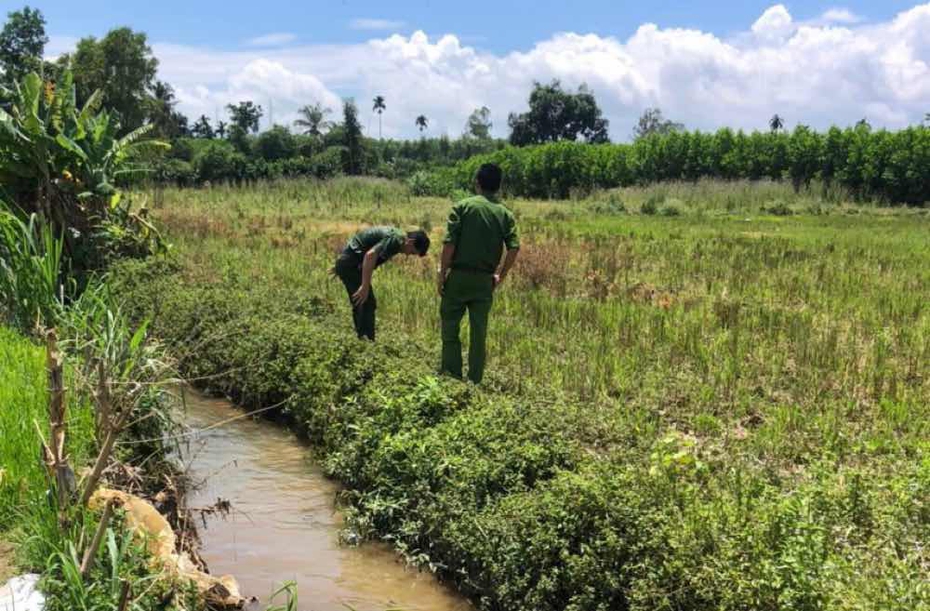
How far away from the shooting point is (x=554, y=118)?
70312 mm

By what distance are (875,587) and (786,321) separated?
18.3 ft

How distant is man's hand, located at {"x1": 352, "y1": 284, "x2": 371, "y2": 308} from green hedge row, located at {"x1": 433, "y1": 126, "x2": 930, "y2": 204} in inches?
1009

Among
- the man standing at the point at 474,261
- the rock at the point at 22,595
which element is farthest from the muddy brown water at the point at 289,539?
the man standing at the point at 474,261

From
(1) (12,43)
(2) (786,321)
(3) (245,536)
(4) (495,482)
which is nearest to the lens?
(4) (495,482)

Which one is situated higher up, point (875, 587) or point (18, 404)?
point (18, 404)

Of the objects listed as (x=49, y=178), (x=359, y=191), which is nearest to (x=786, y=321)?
(x=49, y=178)

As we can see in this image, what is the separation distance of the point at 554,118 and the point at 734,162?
38378 mm

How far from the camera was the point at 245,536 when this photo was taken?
4.65 metres

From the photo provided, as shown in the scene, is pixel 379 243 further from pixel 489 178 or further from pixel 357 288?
pixel 489 178

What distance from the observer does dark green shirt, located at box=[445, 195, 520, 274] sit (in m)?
5.94

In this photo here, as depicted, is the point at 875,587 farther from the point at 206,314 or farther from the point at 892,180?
the point at 892,180

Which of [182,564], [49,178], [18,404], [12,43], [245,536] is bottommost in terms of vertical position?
[245,536]

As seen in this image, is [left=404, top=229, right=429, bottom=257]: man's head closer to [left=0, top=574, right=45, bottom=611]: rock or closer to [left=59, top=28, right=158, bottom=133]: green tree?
[left=0, top=574, right=45, bottom=611]: rock

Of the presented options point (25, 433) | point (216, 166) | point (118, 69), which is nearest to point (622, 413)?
point (25, 433)
